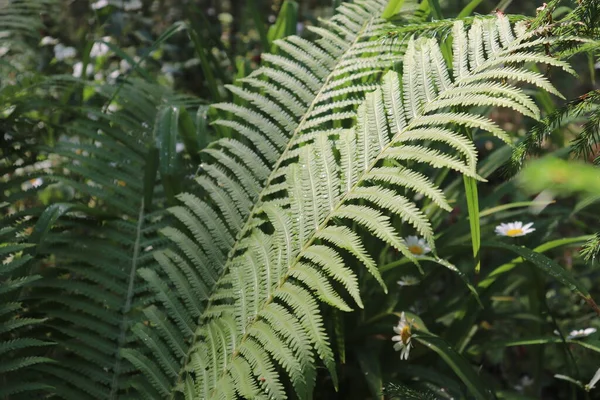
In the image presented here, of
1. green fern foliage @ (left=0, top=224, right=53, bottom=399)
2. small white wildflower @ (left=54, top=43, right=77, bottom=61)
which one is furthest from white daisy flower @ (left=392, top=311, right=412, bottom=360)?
small white wildflower @ (left=54, top=43, right=77, bottom=61)

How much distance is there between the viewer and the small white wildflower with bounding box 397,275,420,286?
1625 mm

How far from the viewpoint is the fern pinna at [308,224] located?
1.10 m

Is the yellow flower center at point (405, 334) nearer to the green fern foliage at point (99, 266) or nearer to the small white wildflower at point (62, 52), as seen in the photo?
the green fern foliage at point (99, 266)

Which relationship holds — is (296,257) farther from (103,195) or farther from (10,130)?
(10,130)

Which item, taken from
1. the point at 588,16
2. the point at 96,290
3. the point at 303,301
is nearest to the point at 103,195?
the point at 96,290

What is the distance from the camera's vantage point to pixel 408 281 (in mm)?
1649

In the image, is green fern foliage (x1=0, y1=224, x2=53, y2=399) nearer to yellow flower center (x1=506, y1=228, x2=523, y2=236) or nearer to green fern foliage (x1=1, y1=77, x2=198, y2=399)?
green fern foliage (x1=1, y1=77, x2=198, y2=399)

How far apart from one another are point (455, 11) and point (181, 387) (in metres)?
2.32

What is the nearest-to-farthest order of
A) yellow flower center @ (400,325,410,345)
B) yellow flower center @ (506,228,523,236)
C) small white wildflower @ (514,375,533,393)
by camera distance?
1. yellow flower center @ (400,325,410,345)
2. yellow flower center @ (506,228,523,236)
3. small white wildflower @ (514,375,533,393)

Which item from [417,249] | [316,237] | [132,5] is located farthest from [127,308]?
[132,5]

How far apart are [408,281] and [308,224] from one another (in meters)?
0.51

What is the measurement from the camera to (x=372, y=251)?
1698 mm

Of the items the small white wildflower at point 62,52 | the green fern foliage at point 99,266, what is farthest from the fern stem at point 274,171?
the small white wildflower at point 62,52

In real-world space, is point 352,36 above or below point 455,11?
above
